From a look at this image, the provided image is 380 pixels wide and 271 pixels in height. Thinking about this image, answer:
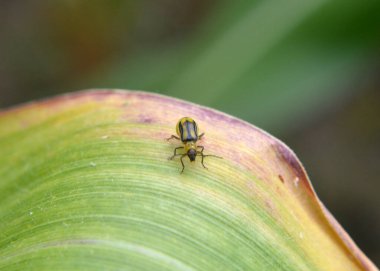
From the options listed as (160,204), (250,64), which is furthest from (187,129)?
(250,64)

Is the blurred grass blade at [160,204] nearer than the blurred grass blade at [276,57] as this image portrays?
Yes

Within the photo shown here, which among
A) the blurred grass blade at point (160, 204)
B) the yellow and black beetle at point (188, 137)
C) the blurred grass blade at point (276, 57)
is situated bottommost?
the blurred grass blade at point (160, 204)

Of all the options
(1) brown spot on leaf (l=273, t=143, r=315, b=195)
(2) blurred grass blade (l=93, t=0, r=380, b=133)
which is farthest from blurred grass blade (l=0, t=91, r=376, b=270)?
(2) blurred grass blade (l=93, t=0, r=380, b=133)

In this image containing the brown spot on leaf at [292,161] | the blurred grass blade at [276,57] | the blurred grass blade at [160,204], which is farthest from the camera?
the blurred grass blade at [276,57]

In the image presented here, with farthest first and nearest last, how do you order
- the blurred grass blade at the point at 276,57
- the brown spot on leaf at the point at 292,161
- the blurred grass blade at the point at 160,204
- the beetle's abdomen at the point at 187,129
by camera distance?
the blurred grass blade at the point at 276,57 < the beetle's abdomen at the point at 187,129 < the brown spot on leaf at the point at 292,161 < the blurred grass blade at the point at 160,204

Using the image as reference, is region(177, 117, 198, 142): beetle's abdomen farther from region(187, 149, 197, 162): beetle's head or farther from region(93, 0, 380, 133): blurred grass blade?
region(93, 0, 380, 133): blurred grass blade

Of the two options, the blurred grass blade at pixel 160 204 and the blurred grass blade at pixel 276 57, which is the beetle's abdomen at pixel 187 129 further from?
the blurred grass blade at pixel 276 57

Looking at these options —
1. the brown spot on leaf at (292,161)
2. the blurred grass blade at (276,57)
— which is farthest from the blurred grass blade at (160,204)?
the blurred grass blade at (276,57)
